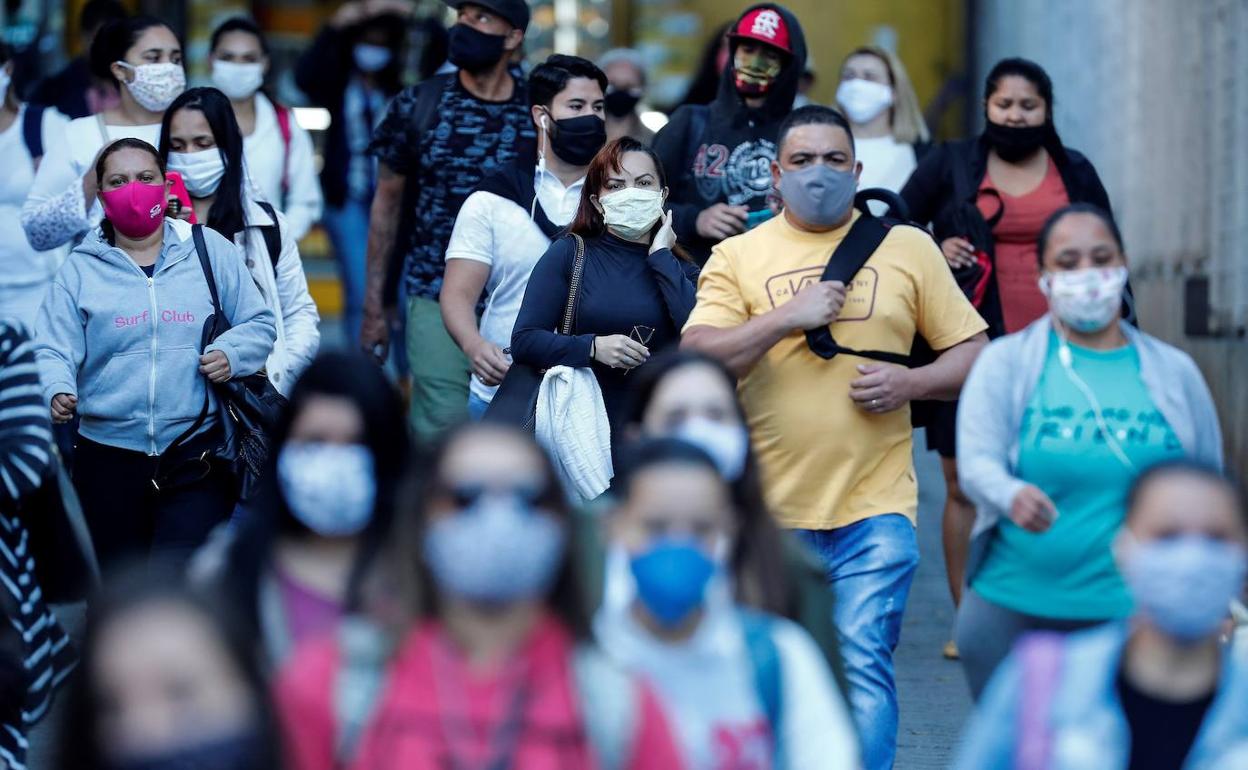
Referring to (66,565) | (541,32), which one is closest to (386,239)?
(66,565)

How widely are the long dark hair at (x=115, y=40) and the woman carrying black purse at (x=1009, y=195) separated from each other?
2.92 metres

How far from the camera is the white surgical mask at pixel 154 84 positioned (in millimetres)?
8227

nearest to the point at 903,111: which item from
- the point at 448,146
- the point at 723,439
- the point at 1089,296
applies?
the point at 448,146

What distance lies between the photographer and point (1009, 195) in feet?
25.7

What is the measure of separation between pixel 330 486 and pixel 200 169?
3.50m

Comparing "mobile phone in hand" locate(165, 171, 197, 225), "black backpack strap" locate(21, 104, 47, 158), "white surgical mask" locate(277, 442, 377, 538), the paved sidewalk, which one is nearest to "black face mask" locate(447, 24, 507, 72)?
"mobile phone in hand" locate(165, 171, 197, 225)

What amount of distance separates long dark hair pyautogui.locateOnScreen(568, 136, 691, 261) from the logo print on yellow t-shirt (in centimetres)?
78

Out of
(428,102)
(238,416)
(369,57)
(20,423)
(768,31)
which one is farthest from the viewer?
(369,57)

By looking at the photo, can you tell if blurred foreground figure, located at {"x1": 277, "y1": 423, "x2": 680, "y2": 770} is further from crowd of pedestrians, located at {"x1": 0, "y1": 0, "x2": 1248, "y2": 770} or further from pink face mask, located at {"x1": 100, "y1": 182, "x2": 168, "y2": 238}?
pink face mask, located at {"x1": 100, "y1": 182, "x2": 168, "y2": 238}

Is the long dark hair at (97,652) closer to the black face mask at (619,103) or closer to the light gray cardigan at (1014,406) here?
the light gray cardigan at (1014,406)

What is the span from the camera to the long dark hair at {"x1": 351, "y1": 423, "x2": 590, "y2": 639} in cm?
371

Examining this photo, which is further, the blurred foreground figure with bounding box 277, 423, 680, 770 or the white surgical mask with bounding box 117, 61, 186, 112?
the white surgical mask with bounding box 117, 61, 186, 112

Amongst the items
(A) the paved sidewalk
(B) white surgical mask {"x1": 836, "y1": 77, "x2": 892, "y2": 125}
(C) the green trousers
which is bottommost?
(A) the paved sidewalk

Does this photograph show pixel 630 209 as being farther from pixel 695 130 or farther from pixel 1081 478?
pixel 1081 478
